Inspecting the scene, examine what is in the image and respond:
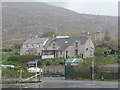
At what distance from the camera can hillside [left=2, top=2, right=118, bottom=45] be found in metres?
58.5

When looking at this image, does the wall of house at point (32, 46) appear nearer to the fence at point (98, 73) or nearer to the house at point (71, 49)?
the house at point (71, 49)

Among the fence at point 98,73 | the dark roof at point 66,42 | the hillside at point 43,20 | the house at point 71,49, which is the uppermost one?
the hillside at point 43,20

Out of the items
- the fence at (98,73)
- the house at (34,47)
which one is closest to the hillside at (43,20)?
the house at (34,47)

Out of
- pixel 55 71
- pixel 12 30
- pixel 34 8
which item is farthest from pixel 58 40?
pixel 34 8

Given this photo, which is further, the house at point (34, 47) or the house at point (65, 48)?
the house at point (34, 47)

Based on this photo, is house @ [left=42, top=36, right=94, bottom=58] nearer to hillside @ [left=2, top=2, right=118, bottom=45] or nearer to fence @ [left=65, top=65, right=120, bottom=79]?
fence @ [left=65, top=65, right=120, bottom=79]

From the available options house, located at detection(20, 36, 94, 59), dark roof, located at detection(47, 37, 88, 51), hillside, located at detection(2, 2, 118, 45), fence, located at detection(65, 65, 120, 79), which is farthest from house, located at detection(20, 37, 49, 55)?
hillside, located at detection(2, 2, 118, 45)

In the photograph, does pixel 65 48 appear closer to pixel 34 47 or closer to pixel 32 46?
pixel 34 47

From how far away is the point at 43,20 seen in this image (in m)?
69.3

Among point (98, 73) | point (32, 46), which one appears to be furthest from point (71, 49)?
point (98, 73)

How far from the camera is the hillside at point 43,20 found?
5849 cm

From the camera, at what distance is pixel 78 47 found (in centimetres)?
2309

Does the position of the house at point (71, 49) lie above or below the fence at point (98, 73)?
above

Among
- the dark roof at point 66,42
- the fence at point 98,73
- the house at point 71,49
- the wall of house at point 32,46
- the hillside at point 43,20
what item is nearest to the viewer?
the fence at point 98,73
